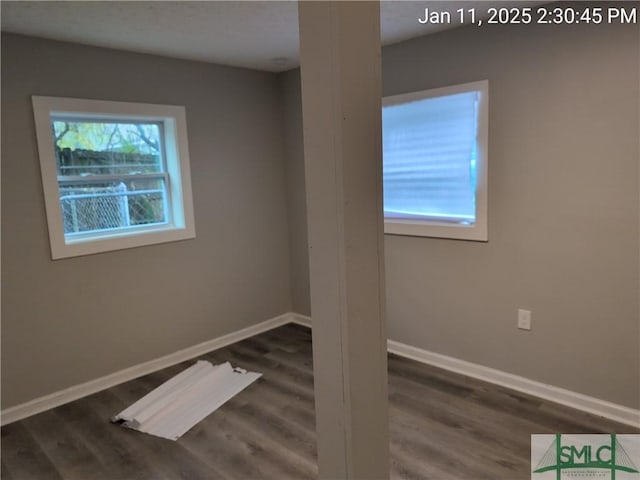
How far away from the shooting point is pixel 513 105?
2.65 meters

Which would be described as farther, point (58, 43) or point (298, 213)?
point (298, 213)

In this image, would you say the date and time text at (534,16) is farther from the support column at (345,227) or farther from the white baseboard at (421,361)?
→ the white baseboard at (421,361)

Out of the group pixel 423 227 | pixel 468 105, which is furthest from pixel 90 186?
pixel 468 105

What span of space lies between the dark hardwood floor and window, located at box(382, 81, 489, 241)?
1049 mm

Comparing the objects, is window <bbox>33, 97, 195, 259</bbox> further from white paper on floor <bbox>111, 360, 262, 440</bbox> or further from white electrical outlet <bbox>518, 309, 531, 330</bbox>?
white electrical outlet <bbox>518, 309, 531, 330</bbox>

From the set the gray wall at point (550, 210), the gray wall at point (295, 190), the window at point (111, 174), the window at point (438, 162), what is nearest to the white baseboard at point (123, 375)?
the gray wall at point (295, 190)

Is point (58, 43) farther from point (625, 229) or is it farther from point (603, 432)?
point (603, 432)

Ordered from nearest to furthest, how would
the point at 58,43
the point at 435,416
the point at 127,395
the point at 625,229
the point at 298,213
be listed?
the point at 625,229 < the point at 435,416 < the point at 58,43 < the point at 127,395 < the point at 298,213

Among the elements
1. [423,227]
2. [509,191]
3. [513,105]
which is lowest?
[423,227]

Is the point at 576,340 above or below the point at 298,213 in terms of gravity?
below

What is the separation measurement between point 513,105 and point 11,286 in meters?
3.15

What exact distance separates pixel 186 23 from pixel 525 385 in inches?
116

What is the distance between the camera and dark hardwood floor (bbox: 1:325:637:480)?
7.24 ft

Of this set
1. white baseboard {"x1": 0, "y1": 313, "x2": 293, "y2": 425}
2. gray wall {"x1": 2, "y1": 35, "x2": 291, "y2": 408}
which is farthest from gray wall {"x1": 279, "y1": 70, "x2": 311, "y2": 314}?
white baseboard {"x1": 0, "y1": 313, "x2": 293, "y2": 425}
